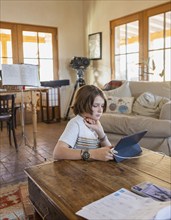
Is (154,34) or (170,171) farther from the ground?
(154,34)

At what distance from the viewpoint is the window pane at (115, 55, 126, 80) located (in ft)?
16.9

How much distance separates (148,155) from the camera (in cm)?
140

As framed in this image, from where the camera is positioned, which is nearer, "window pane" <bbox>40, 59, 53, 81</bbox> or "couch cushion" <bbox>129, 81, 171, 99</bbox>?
"couch cushion" <bbox>129, 81, 171, 99</bbox>

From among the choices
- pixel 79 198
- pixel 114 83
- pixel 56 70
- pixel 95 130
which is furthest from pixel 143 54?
pixel 79 198

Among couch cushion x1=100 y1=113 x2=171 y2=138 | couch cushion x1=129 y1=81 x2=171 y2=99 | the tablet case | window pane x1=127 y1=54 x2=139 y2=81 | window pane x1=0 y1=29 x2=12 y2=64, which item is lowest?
couch cushion x1=100 y1=113 x2=171 y2=138

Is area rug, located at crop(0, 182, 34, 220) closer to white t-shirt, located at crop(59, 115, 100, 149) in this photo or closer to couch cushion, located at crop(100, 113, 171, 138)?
white t-shirt, located at crop(59, 115, 100, 149)

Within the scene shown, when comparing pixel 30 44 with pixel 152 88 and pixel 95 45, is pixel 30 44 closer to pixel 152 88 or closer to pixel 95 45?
pixel 95 45

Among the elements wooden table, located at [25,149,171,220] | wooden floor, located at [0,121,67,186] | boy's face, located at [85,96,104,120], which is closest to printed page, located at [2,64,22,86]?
wooden floor, located at [0,121,67,186]

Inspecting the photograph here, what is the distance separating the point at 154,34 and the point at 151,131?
94.7 inches

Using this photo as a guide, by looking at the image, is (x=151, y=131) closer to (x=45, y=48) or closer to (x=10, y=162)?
(x=10, y=162)

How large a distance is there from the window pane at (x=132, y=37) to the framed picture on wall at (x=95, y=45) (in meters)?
0.80

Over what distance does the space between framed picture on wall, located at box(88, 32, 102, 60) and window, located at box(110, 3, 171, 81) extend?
38cm

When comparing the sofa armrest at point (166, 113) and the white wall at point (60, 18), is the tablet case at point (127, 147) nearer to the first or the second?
the sofa armrest at point (166, 113)

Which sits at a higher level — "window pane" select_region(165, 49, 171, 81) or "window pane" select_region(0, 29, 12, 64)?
"window pane" select_region(0, 29, 12, 64)
